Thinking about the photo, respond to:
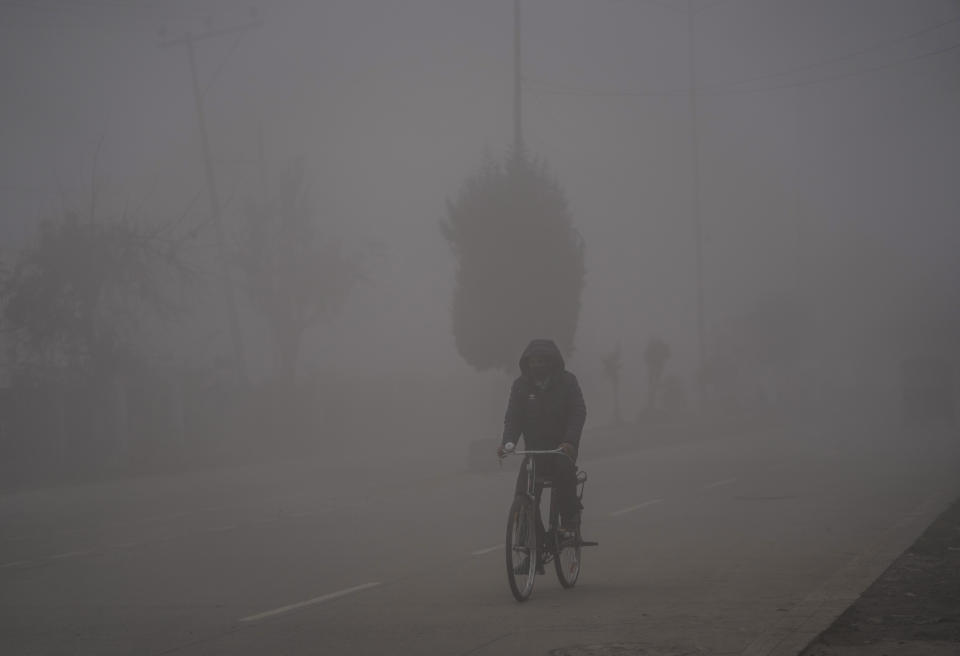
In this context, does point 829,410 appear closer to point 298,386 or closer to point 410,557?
point 298,386

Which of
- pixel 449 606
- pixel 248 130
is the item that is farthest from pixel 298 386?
pixel 449 606

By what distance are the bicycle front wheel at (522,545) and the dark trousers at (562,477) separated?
317 millimetres

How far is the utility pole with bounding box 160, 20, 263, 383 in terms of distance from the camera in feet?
122

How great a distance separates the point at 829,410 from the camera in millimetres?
58062

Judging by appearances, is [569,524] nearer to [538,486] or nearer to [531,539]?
[538,486]

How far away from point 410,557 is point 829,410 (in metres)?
48.5

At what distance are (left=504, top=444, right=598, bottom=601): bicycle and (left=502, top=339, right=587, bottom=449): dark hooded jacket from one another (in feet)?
0.54

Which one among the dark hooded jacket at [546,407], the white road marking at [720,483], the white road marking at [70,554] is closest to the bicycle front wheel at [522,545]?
the dark hooded jacket at [546,407]

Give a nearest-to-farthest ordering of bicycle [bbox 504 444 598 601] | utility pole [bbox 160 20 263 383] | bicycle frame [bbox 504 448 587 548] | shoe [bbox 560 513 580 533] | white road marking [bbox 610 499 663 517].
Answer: bicycle [bbox 504 444 598 601], bicycle frame [bbox 504 448 587 548], shoe [bbox 560 513 580 533], white road marking [bbox 610 499 663 517], utility pole [bbox 160 20 263 383]

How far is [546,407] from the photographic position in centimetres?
985

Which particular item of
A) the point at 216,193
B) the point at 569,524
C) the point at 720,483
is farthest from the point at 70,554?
the point at 216,193

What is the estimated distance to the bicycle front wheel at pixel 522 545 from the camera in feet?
30.4

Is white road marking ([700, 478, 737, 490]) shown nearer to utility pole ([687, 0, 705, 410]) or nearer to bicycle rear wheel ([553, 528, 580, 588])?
bicycle rear wheel ([553, 528, 580, 588])

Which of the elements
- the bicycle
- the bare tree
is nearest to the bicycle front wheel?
the bicycle
